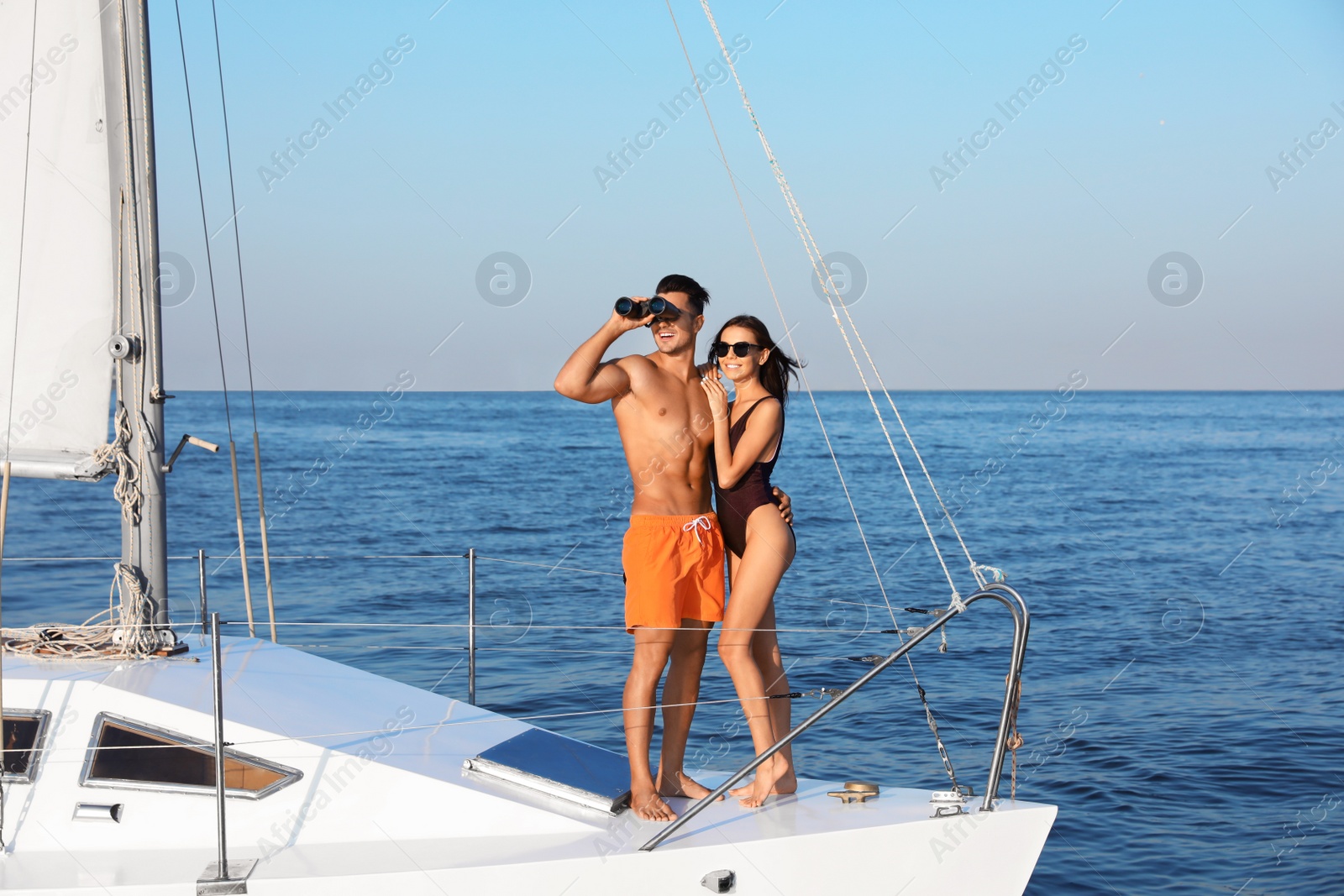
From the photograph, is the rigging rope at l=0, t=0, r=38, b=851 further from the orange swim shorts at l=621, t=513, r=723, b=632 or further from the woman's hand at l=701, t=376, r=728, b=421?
the woman's hand at l=701, t=376, r=728, b=421

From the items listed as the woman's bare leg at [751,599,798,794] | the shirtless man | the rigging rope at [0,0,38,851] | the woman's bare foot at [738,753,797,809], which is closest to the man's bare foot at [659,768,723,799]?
the shirtless man

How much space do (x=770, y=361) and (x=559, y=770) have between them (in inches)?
67.8

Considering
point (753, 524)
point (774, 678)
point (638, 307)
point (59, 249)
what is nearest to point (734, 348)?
point (638, 307)

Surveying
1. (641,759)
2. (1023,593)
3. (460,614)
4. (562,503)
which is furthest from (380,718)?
(562,503)

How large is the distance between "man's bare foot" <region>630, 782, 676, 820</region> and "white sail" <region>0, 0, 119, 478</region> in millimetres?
2521

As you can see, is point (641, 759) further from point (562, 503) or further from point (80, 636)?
point (562, 503)

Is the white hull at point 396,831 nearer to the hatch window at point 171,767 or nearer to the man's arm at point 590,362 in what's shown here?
the hatch window at point 171,767

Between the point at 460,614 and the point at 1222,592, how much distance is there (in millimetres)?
9906

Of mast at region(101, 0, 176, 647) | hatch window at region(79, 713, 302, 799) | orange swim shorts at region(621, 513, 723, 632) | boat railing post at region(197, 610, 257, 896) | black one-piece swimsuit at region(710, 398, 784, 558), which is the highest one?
mast at region(101, 0, 176, 647)

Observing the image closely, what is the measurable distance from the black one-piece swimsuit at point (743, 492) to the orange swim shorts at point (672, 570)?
11cm

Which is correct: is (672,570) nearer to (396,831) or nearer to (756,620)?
(756,620)

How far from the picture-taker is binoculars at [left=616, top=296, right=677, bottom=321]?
12.6 ft

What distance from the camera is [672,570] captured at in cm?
406

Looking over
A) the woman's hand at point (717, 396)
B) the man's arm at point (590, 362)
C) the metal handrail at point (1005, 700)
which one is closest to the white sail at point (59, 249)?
the man's arm at point (590, 362)
